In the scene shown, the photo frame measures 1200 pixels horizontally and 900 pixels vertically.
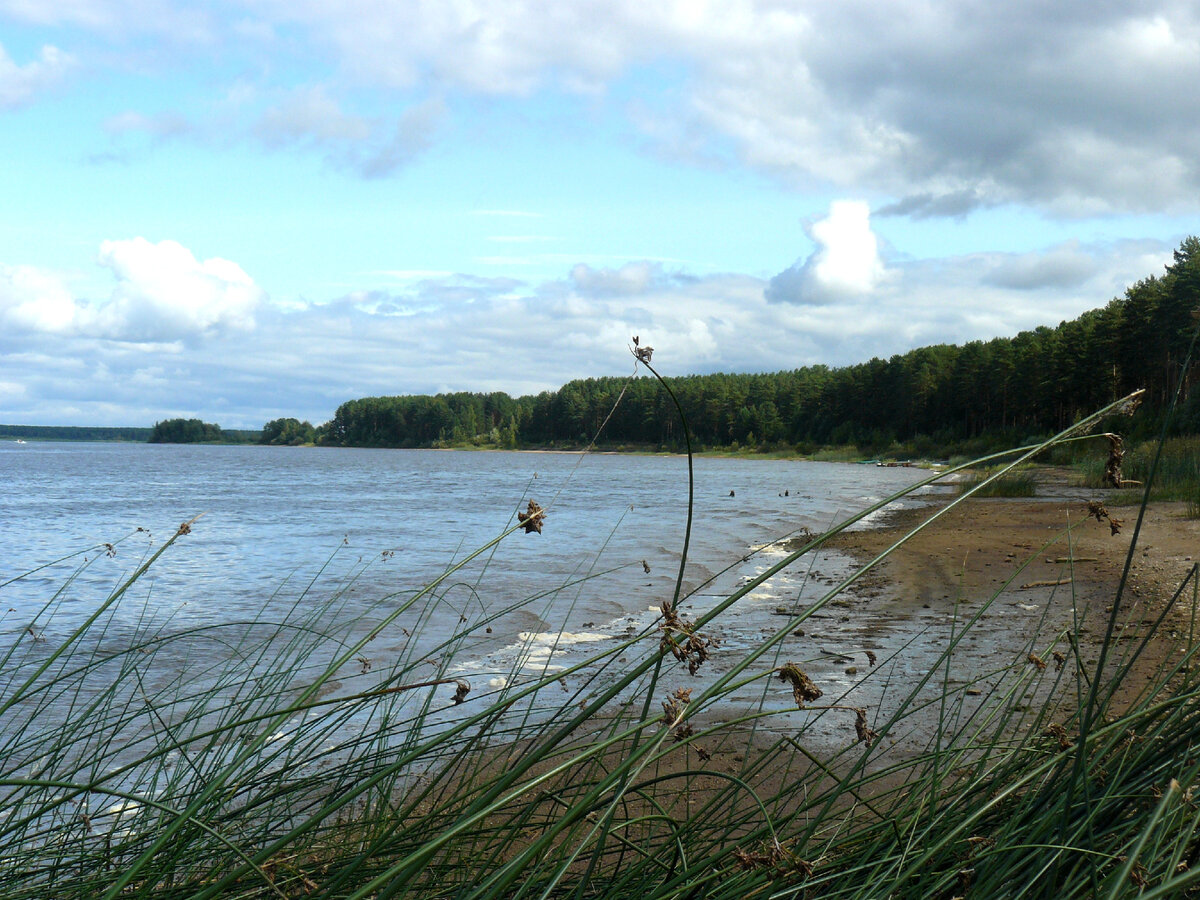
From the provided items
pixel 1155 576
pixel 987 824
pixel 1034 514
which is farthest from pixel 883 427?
pixel 987 824

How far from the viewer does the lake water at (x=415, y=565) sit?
21.8 ft

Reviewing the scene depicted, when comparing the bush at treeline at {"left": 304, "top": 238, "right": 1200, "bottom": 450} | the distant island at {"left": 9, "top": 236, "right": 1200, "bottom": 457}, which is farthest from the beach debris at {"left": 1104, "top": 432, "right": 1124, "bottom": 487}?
the bush at treeline at {"left": 304, "top": 238, "right": 1200, "bottom": 450}

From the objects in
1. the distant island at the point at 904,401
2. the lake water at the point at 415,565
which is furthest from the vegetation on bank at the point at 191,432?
the lake water at the point at 415,565

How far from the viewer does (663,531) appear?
17.3 metres

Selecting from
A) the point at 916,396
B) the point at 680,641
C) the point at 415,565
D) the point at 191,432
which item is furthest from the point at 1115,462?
the point at 191,432

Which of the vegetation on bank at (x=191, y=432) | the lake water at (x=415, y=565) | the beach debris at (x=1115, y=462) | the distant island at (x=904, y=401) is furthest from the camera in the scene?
the vegetation on bank at (x=191, y=432)

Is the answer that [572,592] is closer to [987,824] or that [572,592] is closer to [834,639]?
[834,639]

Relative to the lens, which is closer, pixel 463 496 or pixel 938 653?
pixel 938 653

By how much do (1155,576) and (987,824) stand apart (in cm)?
845

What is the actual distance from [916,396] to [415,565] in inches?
2583

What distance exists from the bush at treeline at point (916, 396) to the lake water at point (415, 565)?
117 inches

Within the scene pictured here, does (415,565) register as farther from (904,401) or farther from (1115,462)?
(904,401)

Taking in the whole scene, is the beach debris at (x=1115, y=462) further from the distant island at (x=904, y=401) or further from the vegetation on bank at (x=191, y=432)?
the vegetation on bank at (x=191, y=432)

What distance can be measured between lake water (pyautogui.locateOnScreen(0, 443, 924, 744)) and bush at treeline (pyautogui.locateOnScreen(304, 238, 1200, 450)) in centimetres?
298
